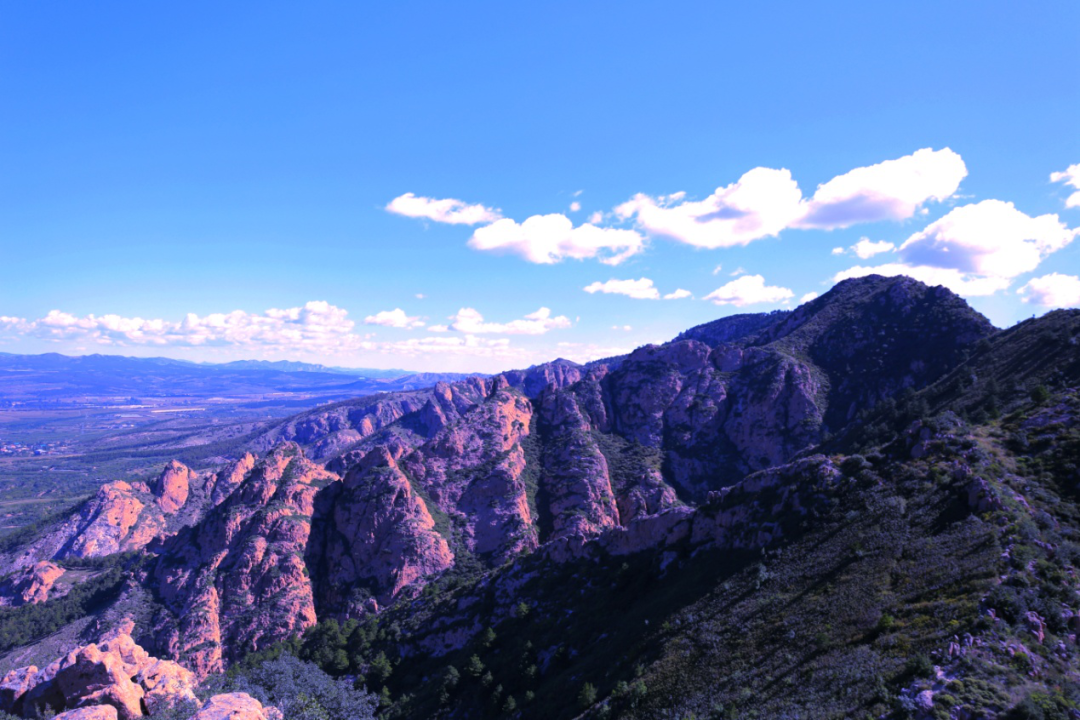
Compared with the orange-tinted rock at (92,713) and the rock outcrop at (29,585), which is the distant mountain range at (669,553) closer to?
the orange-tinted rock at (92,713)

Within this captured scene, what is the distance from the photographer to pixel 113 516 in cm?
18625

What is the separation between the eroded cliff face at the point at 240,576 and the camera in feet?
343

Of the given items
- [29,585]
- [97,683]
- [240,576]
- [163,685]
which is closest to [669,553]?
[163,685]

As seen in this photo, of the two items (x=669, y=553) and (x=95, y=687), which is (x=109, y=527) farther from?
(x=669, y=553)

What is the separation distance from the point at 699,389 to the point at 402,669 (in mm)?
124352

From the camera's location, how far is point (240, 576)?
372 feet

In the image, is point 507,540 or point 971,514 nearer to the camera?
point 971,514

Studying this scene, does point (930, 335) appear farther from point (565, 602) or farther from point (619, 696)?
point (619, 696)

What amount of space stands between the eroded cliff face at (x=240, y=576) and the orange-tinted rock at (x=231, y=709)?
80.0m

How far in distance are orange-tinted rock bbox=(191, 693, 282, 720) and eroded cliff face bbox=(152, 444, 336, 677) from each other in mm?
80036

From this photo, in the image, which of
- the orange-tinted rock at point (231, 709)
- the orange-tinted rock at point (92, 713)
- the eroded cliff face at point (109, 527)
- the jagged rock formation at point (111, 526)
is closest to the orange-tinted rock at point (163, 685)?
the orange-tinted rock at point (92, 713)

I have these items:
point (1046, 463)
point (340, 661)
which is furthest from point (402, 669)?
point (1046, 463)

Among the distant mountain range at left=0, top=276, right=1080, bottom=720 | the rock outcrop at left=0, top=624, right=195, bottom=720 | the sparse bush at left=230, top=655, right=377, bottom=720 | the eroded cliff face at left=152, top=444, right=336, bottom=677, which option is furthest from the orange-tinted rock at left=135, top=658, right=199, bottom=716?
the eroded cliff face at left=152, top=444, right=336, bottom=677

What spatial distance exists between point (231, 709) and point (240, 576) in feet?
307
